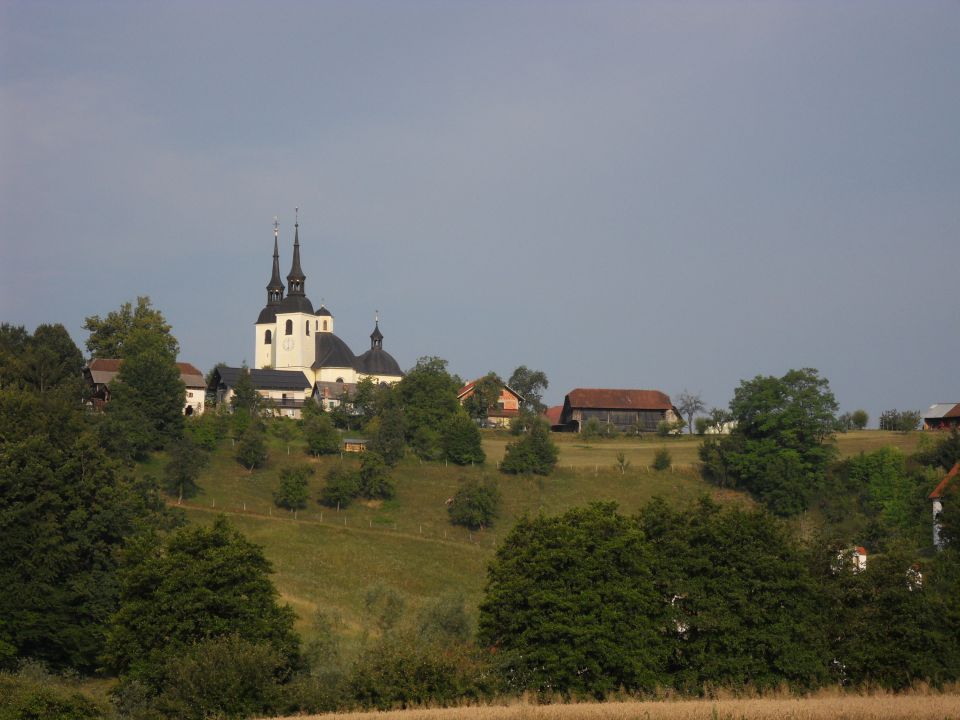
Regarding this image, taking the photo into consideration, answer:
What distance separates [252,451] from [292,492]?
8.96m

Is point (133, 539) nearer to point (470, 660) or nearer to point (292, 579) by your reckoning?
point (470, 660)

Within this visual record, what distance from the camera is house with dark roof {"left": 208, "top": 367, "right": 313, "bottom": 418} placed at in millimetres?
125250

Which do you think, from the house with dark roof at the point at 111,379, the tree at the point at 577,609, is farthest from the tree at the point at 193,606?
the house with dark roof at the point at 111,379

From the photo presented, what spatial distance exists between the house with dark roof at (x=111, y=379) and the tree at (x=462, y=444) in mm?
24669

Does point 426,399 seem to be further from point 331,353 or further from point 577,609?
point 577,609

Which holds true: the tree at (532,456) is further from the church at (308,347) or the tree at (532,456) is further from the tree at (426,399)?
the church at (308,347)

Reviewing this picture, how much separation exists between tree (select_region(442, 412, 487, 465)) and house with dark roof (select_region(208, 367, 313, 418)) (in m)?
28.4

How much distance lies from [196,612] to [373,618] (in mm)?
17666

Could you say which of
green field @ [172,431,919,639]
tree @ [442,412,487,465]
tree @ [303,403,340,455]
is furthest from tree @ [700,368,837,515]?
tree @ [303,403,340,455]

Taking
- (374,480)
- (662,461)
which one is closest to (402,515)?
(374,480)

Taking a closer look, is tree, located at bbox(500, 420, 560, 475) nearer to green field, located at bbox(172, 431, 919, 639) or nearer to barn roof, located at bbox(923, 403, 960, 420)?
green field, located at bbox(172, 431, 919, 639)

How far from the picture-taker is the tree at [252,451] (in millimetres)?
92188

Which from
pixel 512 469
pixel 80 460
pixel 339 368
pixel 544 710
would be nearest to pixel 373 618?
pixel 80 460

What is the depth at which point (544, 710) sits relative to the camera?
99.9 feet
